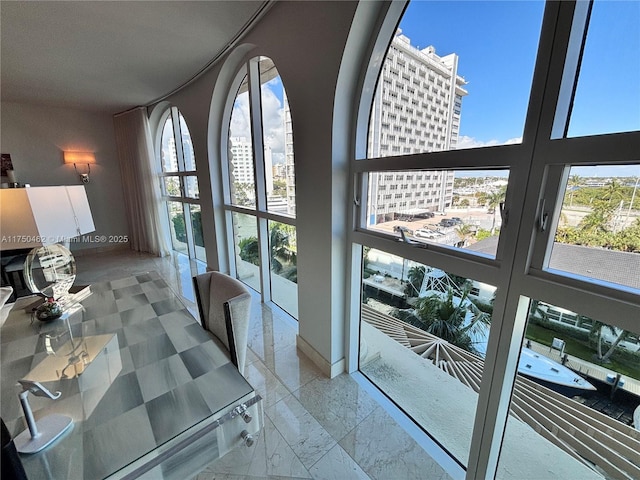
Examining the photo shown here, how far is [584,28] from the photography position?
2.71ft

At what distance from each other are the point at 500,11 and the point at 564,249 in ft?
3.21

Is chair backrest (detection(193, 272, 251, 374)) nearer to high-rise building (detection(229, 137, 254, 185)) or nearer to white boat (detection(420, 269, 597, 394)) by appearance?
white boat (detection(420, 269, 597, 394))

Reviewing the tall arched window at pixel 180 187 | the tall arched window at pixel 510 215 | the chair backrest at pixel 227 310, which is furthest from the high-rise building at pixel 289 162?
the tall arched window at pixel 180 187

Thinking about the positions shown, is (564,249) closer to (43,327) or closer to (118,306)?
(118,306)

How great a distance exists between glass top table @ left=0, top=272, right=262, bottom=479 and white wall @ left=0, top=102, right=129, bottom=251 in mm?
4914

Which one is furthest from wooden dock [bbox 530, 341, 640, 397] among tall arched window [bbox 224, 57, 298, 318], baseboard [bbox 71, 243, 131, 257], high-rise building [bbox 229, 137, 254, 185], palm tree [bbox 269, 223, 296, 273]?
baseboard [bbox 71, 243, 131, 257]

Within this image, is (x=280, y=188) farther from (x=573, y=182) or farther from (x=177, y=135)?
(x=177, y=135)

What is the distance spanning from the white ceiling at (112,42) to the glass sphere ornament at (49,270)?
1776mm

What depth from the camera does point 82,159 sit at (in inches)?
195

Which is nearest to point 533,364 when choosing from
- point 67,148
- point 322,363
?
point 322,363

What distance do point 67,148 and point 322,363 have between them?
6.19 meters

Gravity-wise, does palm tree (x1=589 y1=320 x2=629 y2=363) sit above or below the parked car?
below

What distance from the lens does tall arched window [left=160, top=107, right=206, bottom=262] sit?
416cm

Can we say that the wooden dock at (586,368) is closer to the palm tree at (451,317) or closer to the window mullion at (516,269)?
the window mullion at (516,269)
